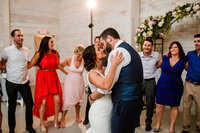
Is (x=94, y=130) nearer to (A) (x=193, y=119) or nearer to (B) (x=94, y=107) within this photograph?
(B) (x=94, y=107)

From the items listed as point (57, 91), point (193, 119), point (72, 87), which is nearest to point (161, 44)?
point (193, 119)

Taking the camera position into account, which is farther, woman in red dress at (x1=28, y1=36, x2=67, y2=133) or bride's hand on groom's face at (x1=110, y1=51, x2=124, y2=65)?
woman in red dress at (x1=28, y1=36, x2=67, y2=133)

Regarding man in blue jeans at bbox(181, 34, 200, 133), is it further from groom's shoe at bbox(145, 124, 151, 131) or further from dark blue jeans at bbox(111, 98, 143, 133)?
dark blue jeans at bbox(111, 98, 143, 133)

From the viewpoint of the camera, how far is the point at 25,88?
119 inches

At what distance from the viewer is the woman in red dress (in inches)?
123

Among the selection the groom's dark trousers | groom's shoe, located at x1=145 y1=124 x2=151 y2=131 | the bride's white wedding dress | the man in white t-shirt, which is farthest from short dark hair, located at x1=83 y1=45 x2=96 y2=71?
groom's shoe, located at x1=145 y1=124 x2=151 y2=131

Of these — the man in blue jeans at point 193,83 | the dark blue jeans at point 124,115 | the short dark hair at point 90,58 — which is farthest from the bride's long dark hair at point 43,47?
the man in blue jeans at point 193,83

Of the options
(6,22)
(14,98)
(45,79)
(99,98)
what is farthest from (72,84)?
(6,22)

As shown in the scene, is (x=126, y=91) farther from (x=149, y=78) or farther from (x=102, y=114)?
(x=149, y=78)

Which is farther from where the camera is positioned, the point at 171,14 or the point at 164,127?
the point at 171,14

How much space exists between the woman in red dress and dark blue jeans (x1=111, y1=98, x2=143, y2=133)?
1.85 meters

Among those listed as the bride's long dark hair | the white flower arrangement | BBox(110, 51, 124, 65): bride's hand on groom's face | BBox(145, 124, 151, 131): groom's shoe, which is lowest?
BBox(145, 124, 151, 131): groom's shoe

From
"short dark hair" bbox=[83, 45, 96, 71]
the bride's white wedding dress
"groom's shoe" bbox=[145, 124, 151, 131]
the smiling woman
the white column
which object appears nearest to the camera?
the bride's white wedding dress

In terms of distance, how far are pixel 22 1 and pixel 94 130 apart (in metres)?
6.92
